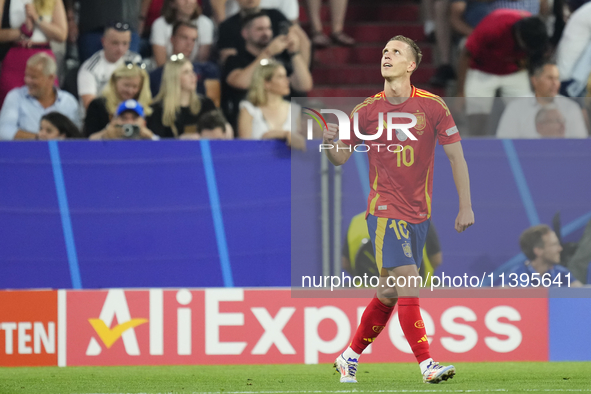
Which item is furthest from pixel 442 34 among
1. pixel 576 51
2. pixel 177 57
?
pixel 177 57

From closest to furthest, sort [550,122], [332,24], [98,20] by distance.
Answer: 1. [550,122]
2. [98,20]
3. [332,24]

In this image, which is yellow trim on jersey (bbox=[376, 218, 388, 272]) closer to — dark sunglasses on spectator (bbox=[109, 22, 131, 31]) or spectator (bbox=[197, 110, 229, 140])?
spectator (bbox=[197, 110, 229, 140])

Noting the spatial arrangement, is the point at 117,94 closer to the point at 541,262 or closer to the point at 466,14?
the point at 466,14

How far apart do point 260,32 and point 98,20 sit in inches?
55.3

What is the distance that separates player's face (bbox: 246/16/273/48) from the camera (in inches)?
308

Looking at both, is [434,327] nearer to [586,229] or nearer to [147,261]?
[586,229]

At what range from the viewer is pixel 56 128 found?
7.21 meters

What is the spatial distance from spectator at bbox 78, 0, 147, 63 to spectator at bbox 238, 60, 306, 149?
1351 mm

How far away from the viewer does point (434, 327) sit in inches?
249

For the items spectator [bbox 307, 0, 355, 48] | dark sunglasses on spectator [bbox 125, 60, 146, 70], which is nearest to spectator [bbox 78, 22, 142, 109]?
dark sunglasses on spectator [bbox 125, 60, 146, 70]

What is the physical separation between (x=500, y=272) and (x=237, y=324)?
178 cm

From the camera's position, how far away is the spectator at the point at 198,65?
7.77m

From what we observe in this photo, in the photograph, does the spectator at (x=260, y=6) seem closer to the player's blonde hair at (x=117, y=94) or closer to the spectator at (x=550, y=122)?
the player's blonde hair at (x=117, y=94)

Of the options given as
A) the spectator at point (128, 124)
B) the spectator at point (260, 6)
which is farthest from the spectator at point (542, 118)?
the spectator at point (128, 124)
